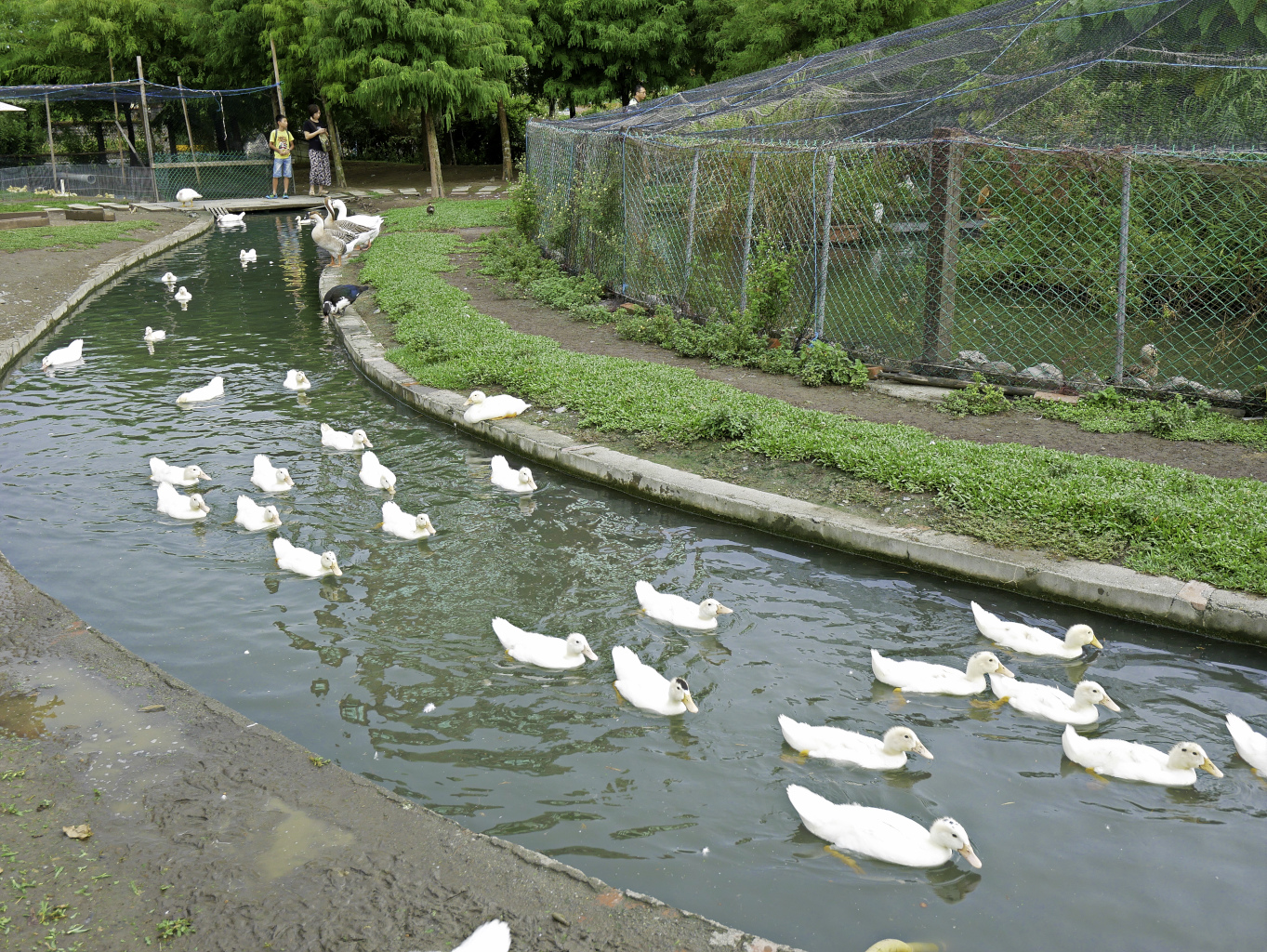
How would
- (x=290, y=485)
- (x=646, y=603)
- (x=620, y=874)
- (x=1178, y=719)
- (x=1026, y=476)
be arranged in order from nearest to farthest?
1. (x=620, y=874)
2. (x=1178, y=719)
3. (x=646, y=603)
4. (x=1026, y=476)
5. (x=290, y=485)

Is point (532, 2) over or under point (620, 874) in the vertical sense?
over

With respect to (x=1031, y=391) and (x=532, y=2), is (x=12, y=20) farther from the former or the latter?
(x=1031, y=391)

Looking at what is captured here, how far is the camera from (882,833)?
152 inches

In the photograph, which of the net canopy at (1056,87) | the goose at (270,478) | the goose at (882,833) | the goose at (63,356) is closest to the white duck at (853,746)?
the goose at (882,833)

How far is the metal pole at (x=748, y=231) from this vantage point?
9594 mm

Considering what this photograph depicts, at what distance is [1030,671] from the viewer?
203 inches

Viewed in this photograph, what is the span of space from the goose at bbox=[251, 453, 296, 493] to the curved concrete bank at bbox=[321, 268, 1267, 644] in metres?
1.81

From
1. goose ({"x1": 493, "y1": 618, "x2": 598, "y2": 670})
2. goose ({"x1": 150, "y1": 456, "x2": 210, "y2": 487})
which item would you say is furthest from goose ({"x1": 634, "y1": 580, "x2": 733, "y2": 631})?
goose ({"x1": 150, "y1": 456, "x2": 210, "y2": 487})

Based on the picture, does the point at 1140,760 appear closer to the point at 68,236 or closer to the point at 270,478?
the point at 270,478

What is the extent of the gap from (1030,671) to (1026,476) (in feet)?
5.52

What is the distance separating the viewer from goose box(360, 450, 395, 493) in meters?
7.48

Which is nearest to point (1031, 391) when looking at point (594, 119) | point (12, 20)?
point (594, 119)

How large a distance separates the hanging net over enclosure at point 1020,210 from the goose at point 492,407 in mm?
2670

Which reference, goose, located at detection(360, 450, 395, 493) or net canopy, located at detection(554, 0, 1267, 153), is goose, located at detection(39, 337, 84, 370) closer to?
goose, located at detection(360, 450, 395, 493)
